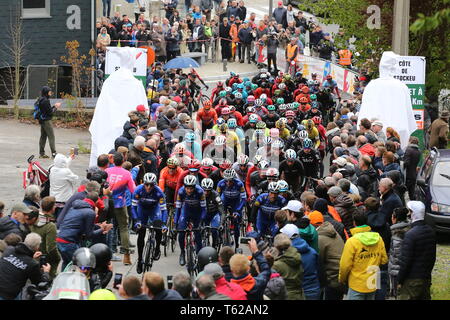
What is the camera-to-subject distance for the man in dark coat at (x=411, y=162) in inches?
871

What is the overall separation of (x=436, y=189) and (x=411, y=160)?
5.67 ft

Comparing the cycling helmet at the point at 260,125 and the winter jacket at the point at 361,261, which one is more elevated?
the cycling helmet at the point at 260,125

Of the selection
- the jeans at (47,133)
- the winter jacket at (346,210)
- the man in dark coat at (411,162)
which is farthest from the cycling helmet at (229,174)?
the jeans at (47,133)

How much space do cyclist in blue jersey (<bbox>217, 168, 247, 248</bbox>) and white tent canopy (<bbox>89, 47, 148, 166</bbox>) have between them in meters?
5.72

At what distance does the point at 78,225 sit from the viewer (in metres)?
15.3

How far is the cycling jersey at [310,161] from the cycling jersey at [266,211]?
4.59 metres

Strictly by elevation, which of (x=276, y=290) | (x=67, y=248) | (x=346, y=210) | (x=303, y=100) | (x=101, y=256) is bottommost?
(x=67, y=248)

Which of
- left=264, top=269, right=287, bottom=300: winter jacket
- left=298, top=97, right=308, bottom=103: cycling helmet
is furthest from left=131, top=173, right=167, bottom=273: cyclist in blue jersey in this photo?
left=298, top=97, right=308, bottom=103: cycling helmet

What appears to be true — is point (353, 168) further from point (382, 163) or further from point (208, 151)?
point (208, 151)

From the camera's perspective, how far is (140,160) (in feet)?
67.8

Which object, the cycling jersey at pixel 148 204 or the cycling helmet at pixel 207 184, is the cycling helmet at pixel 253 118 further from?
the cycling jersey at pixel 148 204

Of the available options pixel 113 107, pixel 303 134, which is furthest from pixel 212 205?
pixel 113 107

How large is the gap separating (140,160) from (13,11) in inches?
681

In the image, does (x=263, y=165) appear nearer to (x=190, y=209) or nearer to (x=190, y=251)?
(x=190, y=209)
